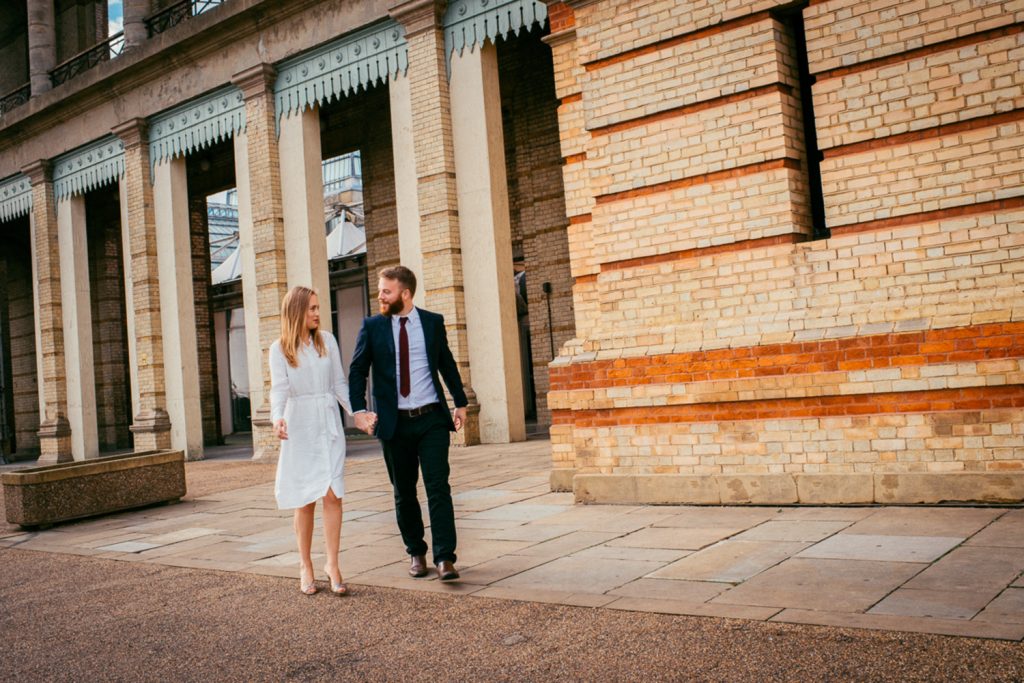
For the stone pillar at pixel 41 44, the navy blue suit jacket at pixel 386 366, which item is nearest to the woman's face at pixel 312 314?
the navy blue suit jacket at pixel 386 366

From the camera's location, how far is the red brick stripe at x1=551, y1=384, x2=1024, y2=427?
553 centimetres

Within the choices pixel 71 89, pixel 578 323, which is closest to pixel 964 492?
pixel 578 323

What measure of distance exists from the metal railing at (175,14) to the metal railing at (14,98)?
6.14 metres

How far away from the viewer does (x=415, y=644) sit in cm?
381

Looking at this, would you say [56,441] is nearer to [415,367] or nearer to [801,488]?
[415,367]

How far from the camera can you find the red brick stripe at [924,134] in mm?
5680

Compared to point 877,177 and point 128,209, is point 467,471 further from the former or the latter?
point 128,209

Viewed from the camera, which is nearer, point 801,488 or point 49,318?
point 801,488

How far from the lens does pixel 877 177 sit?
6.09 metres

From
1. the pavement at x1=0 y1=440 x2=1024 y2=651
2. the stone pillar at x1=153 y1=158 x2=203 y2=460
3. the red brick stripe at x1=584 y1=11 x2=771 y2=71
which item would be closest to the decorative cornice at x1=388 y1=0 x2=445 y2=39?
the stone pillar at x1=153 y1=158 x2=203 y2=460

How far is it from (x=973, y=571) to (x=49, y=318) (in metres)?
21.6

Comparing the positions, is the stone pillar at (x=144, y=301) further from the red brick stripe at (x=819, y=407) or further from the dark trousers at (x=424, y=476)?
the dark trousers at (x=424, y=476)

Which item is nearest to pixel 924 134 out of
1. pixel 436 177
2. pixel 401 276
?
pixel 401 276

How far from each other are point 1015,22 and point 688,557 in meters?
3.95
